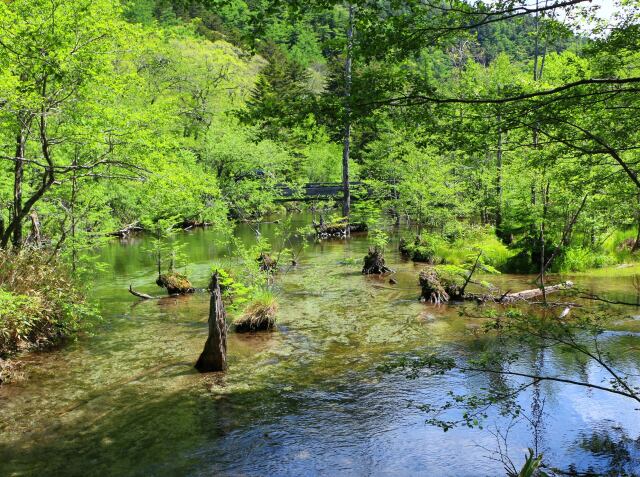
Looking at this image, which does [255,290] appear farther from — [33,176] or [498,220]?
[498,220]

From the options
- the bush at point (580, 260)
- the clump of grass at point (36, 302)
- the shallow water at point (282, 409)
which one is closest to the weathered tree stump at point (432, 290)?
the shallow water at point (282, 409)

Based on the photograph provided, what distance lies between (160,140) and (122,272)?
10388mm

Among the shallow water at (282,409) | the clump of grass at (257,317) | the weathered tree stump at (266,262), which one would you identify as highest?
the weathered tree stump at (266,262)

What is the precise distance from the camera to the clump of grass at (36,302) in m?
9.59

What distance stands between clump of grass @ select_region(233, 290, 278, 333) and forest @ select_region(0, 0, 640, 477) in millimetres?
64

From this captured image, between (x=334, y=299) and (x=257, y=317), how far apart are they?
394 cm

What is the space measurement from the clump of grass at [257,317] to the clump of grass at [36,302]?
11.4 ft

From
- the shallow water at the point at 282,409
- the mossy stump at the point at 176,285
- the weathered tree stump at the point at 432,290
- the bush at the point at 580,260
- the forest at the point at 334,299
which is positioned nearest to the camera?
the forest at the point at 334,299

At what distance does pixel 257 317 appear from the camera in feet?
41.3

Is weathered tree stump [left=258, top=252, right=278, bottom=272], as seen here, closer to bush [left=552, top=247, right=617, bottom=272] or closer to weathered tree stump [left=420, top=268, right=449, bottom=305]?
weathered tree stump [left=420, top=268, right=449, bottom=305]

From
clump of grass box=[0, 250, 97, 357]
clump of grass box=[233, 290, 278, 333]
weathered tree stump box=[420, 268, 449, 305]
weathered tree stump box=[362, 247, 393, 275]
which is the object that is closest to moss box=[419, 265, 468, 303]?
weathered tree stump box=[420, 268, 449, 305]

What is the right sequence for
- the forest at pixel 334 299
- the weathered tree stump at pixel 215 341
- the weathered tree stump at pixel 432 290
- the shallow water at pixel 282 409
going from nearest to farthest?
the forest at pixel 334 299 < the shallow water at pixel 282 409 < the weathered tree stump at pixel 215 341 < the weathered tree stump at pixel 432 290

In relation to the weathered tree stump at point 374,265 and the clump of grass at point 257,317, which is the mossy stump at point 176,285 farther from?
the weathered tree stump at point 374,265

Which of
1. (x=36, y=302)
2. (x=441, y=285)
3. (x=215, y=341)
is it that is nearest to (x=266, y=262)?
(x=441, y=285)
